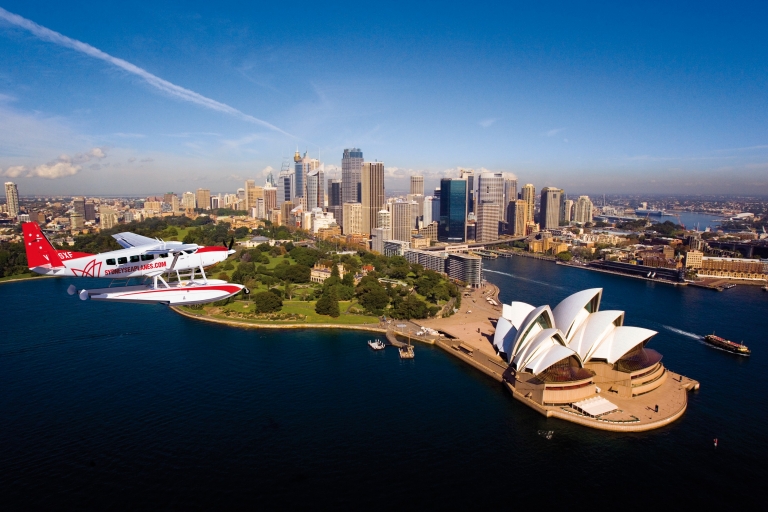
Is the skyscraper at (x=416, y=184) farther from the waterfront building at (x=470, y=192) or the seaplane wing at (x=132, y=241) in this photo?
the seaplane wing at (x=132, y=241)

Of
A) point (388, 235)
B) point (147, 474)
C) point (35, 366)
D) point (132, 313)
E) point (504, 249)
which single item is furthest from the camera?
point (504, 249)

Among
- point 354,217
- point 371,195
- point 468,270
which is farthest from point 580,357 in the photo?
point 354,217

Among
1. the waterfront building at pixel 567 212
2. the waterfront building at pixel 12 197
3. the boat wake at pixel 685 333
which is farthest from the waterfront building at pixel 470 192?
the waterfront building at pixel 12 197

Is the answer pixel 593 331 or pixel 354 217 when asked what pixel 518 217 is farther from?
pixel 593 331

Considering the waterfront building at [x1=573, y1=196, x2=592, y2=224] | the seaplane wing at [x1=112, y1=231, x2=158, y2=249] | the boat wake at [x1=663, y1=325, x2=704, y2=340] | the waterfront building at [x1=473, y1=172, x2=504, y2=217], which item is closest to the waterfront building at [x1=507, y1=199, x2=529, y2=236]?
the waterfront building at [x1=473, y1=172, x2=504, y2=217]

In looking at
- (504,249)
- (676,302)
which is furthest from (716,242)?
(676,302)

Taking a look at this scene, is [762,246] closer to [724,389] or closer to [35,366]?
[724,389]
